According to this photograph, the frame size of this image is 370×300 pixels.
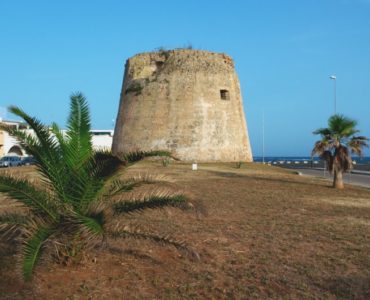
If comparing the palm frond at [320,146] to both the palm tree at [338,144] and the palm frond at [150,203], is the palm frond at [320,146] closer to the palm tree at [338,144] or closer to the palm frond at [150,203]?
the palm tree at [338,144]

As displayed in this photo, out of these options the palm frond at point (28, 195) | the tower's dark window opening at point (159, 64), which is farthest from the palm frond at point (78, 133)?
the tower's dark window opening at point (159, 64)

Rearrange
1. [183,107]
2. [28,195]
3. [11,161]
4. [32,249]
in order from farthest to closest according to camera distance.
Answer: [11,161] < [183,107] < [28,195] < [32,249]

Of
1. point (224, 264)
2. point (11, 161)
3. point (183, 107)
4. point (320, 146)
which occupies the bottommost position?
point (224, 264)

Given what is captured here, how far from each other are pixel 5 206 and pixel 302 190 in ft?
30.8

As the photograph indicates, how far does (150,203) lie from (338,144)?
38.8 feet

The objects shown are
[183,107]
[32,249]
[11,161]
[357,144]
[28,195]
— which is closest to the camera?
[32,249]

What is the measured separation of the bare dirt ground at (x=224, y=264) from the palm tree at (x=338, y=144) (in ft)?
21.1

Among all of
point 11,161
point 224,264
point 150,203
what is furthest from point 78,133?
point 11,161

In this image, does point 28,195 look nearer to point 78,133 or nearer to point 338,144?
point 78,133

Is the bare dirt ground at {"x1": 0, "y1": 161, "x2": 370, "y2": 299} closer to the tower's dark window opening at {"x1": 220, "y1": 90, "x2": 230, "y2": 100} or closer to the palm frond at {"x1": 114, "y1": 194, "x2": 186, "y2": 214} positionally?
the palm frond at {"x1": 114, "y1": 194, "x2": 186, "y2": 214}

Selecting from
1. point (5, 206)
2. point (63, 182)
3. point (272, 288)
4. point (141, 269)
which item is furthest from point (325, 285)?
point (5, 206)

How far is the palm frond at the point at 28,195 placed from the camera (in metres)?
4.52

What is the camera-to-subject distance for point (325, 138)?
15.3 m

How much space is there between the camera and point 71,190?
4938mm
